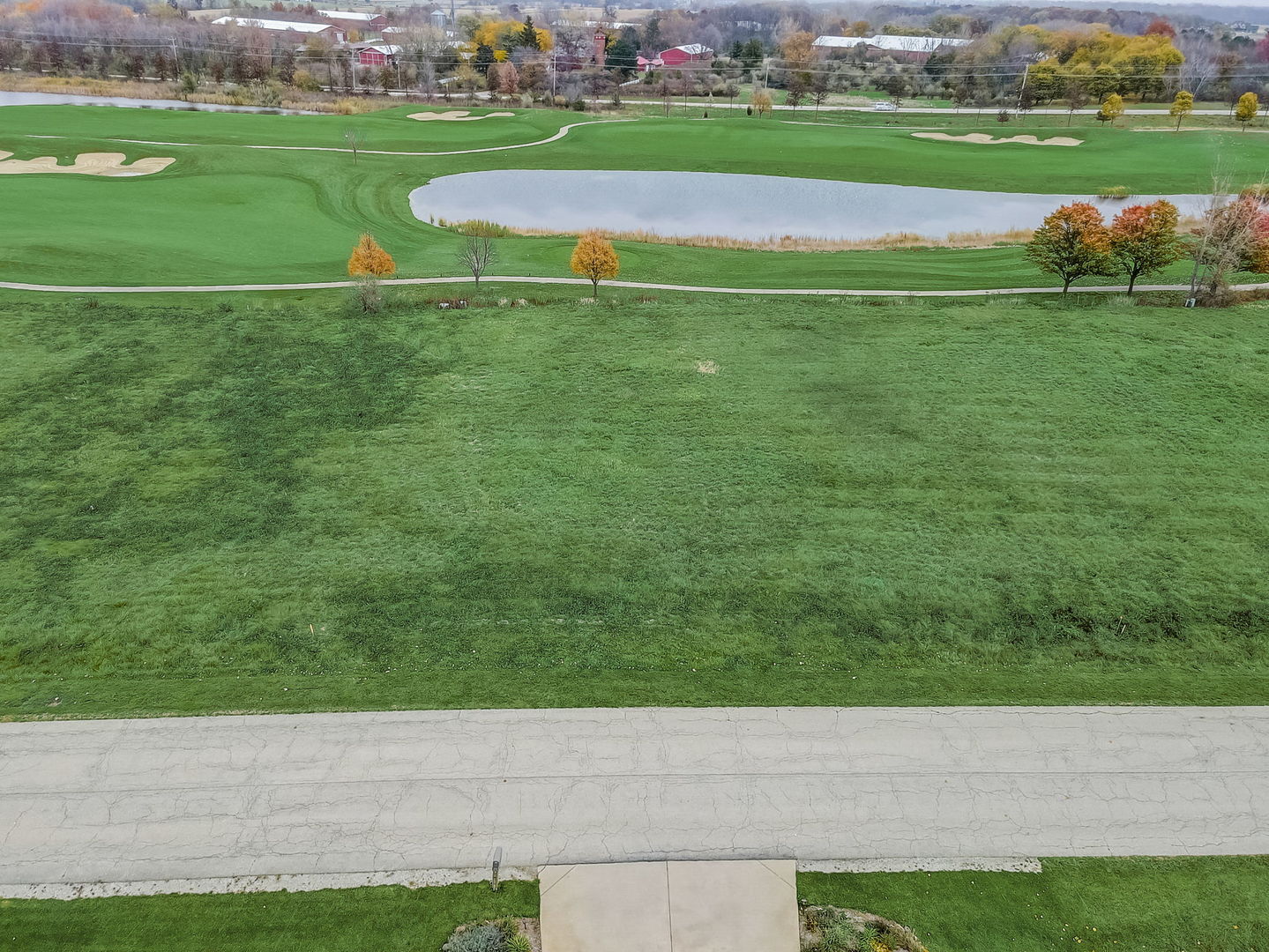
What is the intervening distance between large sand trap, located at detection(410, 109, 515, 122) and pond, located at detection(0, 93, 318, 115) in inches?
400

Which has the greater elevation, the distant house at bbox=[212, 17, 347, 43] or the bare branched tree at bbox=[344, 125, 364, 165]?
the distant house at bbox=[212, 17, 347, 43]

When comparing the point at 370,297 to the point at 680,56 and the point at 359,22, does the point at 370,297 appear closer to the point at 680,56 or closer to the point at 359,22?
the point at 680,56

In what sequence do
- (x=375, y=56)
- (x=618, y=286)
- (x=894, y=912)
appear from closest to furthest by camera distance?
(x=894, y=912)
(x=618, y=286)
(x=375, y=56)

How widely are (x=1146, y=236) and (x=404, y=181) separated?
139ft

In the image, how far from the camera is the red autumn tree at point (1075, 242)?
33.6m

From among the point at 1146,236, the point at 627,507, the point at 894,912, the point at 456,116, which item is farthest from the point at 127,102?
the point at 894,912

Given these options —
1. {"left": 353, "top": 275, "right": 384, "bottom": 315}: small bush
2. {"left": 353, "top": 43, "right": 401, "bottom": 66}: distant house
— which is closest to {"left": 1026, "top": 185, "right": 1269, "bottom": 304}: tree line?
{"left": 353, "top": 275, "right": 384, "bottom": 315}: small bush

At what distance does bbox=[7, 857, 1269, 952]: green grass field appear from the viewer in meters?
12.1

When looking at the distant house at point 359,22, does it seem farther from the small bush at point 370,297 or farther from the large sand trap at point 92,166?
the small bush at point 370,297

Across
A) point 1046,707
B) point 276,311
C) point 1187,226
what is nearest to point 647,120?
point 1187,226

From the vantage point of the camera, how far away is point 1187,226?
45094 millimetres

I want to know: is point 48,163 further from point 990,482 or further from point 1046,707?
→ point 1046,707

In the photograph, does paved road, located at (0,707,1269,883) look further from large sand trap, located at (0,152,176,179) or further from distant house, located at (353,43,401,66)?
distant house, located at (353,43,401,66)

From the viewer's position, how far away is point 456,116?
7588cm
